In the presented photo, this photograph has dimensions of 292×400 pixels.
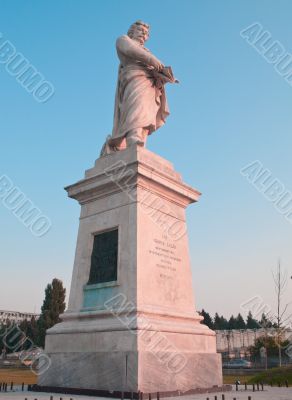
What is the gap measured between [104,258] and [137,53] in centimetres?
604

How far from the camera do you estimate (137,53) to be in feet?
41.2

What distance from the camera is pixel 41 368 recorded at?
33.6 feet

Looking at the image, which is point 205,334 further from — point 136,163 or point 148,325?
point 136,163

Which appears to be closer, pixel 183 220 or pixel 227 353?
pixel 183 220

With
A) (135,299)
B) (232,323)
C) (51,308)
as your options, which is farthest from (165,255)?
(232,323)

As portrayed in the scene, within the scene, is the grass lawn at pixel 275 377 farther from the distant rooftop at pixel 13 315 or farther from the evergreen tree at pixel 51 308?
the distant rooftop at pixel 13 315

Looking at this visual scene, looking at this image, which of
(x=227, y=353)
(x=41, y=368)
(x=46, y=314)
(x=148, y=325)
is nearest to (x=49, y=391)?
(x=41, y=368)

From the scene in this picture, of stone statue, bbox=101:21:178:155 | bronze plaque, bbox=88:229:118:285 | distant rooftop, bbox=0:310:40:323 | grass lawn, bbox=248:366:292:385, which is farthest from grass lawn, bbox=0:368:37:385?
distant rooftop, bbox=0:310:40:323

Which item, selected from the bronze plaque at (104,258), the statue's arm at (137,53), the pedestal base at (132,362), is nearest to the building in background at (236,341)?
the pedestal base at (132,362)

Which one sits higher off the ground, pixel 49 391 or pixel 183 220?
pixel 183 220

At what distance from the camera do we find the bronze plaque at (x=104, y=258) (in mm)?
10333

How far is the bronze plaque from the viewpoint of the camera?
33.9 ft

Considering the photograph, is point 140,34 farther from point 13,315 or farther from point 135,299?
point 13,315

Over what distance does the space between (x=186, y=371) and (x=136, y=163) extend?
16.0ft
